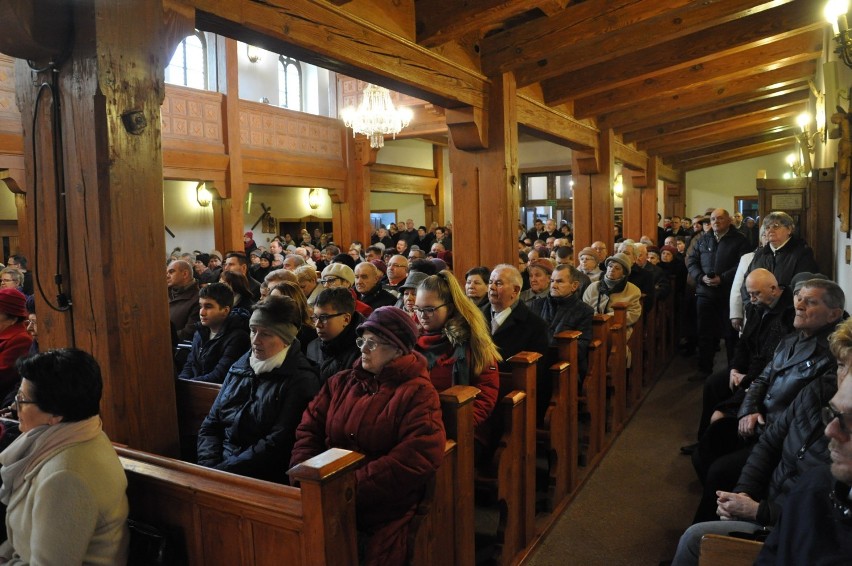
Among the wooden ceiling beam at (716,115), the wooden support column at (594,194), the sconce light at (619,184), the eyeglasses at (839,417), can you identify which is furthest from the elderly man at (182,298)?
the sconce light at (619,184)

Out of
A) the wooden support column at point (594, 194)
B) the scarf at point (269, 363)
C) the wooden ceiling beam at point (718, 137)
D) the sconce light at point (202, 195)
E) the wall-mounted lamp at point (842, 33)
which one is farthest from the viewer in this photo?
the sconce light at point (202, 195)

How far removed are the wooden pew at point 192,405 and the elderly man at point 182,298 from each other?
159 centimetres

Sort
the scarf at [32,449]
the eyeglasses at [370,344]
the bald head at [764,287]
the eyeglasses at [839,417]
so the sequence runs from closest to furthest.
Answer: the eyeglasses at [839,417] → the scarf at [32,449] → the eyeglasses at [370,344] → the bald head at [764,287]

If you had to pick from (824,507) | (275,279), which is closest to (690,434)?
(275,279)

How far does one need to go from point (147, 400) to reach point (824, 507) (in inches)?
94.1

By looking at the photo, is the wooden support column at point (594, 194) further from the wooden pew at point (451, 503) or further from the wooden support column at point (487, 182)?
the wooden pew at point (451, 503)

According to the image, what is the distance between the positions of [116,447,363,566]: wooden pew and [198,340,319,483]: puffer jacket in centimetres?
52

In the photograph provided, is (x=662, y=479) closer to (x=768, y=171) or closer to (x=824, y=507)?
(x=824, y=507)

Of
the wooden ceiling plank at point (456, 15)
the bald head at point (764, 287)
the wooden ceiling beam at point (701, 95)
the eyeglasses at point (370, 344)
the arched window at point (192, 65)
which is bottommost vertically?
the eyeglasses at point (370, 344)

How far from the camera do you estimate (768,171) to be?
19.5 metres

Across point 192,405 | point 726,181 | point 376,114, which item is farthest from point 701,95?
point 726,181

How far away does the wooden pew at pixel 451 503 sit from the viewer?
7.61ft

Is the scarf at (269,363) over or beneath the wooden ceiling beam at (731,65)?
beneath

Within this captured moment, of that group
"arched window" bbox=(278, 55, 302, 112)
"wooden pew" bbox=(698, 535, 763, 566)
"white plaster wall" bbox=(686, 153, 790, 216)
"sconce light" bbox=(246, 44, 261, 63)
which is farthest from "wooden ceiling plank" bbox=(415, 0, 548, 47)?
"white plaster wall" bbox=(686, 153, 790, 216)
